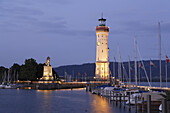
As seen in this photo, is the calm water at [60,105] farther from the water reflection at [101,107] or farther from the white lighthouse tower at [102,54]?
the white lighthouse tower at [102,54]

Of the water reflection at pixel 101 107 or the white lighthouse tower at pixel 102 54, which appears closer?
the water reflection at pixel 101 107

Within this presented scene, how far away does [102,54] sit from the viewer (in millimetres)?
154500

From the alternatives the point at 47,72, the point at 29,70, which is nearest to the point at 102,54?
the point at 47,72

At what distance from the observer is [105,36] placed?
157 metres

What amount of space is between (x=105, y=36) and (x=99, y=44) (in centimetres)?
555

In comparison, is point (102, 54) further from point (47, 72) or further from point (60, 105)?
point (60, 105)

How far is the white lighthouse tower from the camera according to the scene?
155 meters

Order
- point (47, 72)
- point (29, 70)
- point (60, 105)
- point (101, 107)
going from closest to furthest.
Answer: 1. point (101, 107)
2. point (60, 105)
3. point (47, 72)
4. point (29, 70)

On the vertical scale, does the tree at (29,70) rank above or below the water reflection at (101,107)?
above

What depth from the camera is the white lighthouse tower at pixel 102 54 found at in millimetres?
154625

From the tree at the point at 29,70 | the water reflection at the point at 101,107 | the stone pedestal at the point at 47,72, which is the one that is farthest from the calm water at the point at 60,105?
the tree at the point at 29,70

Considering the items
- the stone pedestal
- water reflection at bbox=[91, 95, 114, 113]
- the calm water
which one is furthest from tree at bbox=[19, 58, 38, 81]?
water reflection at bbox=[91, 95, 114, 113]

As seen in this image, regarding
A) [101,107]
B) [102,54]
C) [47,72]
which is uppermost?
[102,54]

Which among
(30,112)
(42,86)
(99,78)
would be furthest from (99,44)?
(30,112)
